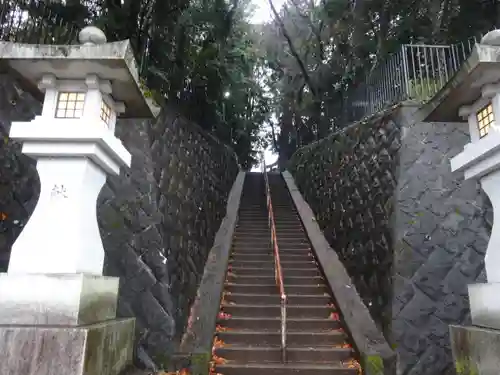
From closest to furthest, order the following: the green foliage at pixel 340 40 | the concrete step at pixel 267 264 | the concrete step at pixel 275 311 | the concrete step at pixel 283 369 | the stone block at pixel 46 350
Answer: the stone block at pixel 46 350, the concrete step at pixel 283 369, the concrete step at pixel 275 311, the concrete step at pixel 267 264, the green foliage at pixel 340 40

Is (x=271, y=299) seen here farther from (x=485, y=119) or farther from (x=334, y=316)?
(x=485, y=119)

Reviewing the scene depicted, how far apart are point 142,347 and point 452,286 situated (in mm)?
4582

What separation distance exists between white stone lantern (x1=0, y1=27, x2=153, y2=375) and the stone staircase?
189cm

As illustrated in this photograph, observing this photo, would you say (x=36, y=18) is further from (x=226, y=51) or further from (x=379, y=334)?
(x=379, y=334)

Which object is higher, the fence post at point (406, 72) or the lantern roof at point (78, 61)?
the fence post at point (406, 72)

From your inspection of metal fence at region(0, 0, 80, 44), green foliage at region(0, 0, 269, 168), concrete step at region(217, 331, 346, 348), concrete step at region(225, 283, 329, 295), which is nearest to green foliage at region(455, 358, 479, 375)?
concrete step at region(217, 331, 346, 348)

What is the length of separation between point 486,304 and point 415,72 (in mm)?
5811

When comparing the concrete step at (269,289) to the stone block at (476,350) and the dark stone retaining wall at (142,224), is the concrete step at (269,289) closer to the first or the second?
the dark stone retaining wall at (142,224)

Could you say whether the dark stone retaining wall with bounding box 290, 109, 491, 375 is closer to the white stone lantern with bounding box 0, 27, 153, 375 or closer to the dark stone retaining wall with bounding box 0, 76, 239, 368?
the dark stone retaining wall with bounding box 0, 76, 239, 368

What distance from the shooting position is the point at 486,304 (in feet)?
11.8

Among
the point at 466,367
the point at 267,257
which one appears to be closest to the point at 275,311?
the point at 267,257

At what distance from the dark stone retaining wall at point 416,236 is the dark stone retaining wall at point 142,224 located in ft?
10.4

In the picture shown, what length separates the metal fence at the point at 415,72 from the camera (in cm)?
748

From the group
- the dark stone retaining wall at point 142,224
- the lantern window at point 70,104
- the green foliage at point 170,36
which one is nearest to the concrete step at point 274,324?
the dark stone retaining wall at point 142,224
